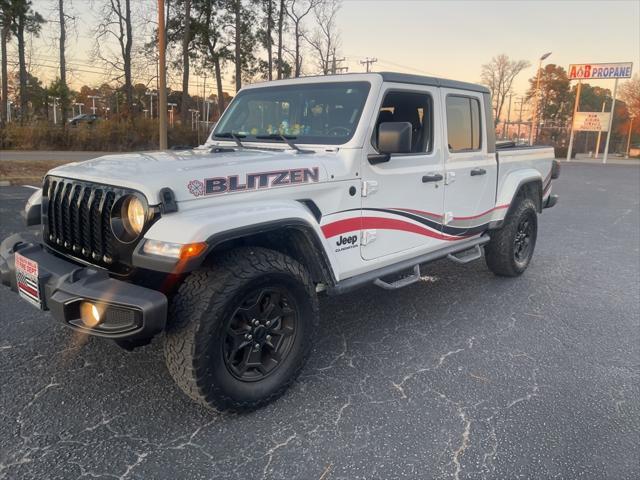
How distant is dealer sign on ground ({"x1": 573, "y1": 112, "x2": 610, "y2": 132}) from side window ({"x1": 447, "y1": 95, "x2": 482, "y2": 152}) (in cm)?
3603

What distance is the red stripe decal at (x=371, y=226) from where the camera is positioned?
3.10 m

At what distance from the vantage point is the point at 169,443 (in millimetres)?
2453

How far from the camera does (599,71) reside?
3253cm

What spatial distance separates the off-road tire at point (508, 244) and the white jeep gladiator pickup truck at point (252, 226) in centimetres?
115

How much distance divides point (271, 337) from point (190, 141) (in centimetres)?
2619

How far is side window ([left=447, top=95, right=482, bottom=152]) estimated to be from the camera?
163 inches

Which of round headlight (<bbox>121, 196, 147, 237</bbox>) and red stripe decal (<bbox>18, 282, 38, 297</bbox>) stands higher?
round headlight (<bbox>121, 196, 147, 237</bbox>)

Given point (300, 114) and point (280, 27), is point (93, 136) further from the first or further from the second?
point (300, 114)

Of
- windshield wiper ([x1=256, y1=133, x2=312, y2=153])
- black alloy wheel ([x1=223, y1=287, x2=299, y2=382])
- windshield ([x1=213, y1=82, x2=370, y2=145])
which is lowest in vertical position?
black alloy wheel ([x1=223, y1=287, x2=299, y2=382])

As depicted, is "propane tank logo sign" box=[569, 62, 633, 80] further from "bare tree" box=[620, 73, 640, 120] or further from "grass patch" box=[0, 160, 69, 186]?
"grass patch" box=[0, 160, 69, 186]

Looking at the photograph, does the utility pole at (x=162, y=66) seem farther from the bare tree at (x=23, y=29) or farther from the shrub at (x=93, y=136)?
the bare tree at (x=23, y=29)

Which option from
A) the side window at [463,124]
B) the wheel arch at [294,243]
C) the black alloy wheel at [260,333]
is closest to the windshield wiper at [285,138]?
the wheel arch at [294,243]

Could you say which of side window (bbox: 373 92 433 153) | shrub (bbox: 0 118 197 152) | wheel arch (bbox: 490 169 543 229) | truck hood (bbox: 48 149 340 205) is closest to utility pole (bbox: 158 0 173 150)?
shrub (bbox: 0 118 197 152)

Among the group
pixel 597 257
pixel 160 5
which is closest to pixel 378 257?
pixel 597 257
